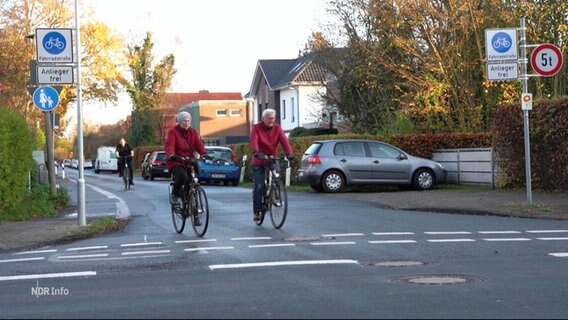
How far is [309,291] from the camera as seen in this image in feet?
26.6

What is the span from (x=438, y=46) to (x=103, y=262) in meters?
23.1

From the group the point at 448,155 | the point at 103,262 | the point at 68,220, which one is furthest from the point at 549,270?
the point at 448,155

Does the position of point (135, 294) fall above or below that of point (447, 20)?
below

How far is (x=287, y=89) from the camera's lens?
208 feet

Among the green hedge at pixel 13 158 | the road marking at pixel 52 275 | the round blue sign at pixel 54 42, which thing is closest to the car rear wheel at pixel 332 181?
the green hedge at pixel 13 158

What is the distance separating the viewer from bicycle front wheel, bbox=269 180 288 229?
45.4 feet

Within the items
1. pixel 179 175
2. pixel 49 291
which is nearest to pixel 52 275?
pixel 49 291

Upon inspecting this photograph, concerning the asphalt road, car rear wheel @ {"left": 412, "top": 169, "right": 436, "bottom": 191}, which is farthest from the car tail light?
the asphalt road

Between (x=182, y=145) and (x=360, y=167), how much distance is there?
12457 millimetres

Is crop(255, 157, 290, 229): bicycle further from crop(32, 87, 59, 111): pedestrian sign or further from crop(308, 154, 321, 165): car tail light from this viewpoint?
crop(308, 154, 321, 165): car tail light

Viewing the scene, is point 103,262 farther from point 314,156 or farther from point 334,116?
point 334,116

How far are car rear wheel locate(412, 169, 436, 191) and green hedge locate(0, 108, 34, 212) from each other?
11436 millimetres

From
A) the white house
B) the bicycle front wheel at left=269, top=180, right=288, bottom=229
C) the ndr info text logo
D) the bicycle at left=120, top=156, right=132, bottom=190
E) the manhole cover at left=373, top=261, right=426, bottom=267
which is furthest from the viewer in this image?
the white house

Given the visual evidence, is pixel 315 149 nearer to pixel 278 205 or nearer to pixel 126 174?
pixel 126 174
